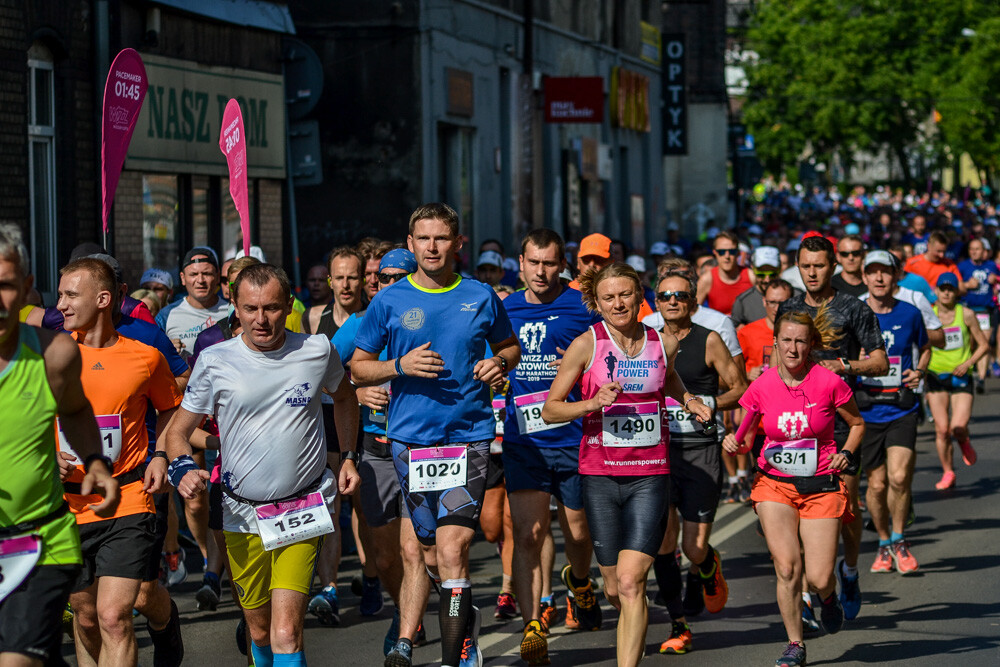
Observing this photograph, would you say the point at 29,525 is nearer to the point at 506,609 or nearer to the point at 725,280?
the point at 506,609

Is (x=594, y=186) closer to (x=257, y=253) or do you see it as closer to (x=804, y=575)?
(x=257, y=253)

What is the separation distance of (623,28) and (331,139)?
1413 cm

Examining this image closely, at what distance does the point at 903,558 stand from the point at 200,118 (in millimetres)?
10726

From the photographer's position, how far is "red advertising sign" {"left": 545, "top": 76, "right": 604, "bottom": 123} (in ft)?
91.2

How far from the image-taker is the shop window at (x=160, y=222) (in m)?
17.6

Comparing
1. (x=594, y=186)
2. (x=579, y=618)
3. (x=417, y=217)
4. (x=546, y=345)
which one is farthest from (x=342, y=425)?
(x=594, y=186)

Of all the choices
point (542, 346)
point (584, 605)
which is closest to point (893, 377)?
point (584, 605)

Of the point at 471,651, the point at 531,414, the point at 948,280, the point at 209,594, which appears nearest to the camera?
the point at 471,651

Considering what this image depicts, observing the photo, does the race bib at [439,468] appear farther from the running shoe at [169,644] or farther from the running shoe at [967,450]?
the running shoe at [967,450]

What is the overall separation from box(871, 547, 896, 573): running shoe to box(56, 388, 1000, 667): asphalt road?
122 millimetres

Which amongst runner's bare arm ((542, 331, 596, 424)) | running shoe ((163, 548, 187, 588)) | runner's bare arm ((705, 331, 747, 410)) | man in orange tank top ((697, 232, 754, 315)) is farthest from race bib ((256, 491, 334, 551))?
man in orange tank top ((697, 232, 754, 315))

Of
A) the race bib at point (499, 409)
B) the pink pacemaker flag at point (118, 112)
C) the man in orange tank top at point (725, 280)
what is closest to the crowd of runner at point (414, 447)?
the race bib at point (499, 409)

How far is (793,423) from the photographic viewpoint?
26.9 ft

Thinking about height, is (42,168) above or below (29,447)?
above
